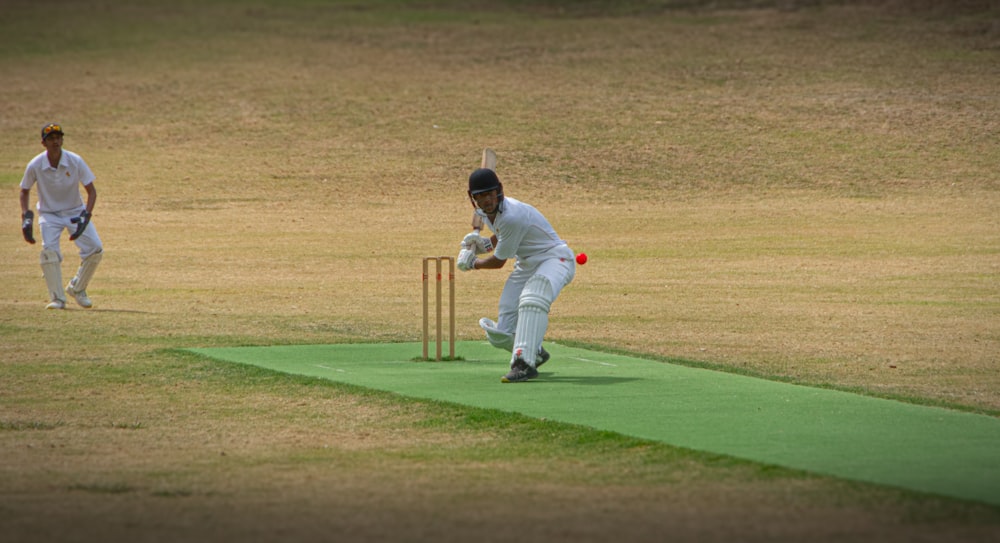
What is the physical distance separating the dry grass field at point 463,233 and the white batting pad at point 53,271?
0.34m

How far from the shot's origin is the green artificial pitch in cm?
752

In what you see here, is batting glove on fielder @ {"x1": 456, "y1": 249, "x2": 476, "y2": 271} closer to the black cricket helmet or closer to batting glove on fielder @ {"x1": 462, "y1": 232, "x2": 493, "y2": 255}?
batting glove on fielder @ {"x1": 462, "y1": 232, "x2": 493, "y2": 255}

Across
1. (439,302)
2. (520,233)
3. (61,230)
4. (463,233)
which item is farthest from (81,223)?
(463,233)

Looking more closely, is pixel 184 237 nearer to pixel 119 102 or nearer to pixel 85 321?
pixel 85 321

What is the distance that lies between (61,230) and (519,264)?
22.1ft

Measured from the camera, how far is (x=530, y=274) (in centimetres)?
1128

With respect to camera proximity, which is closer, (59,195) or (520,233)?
(520,233)

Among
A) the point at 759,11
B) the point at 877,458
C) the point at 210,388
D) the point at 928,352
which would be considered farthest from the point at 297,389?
the point at 759,11

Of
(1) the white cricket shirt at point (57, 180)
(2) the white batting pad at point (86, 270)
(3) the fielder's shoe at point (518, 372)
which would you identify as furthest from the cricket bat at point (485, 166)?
(2) the white batting pad at point (86, 270)

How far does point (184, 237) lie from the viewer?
2342 cm

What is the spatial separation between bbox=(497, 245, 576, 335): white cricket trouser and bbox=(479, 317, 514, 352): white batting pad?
41 mm

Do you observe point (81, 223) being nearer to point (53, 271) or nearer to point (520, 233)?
point (53, 271)

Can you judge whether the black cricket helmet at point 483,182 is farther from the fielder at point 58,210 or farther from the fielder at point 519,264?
the fielder at point 58,210

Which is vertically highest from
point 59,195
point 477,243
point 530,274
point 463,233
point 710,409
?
point 59,195
